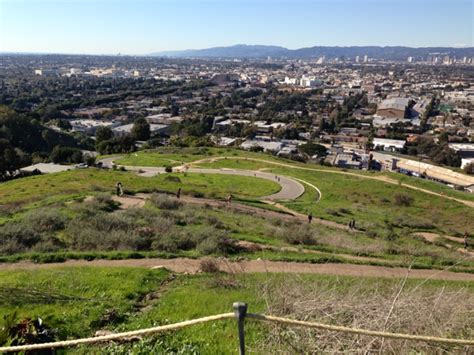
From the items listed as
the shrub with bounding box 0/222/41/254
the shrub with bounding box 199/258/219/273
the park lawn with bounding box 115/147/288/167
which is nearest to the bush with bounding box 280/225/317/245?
the shrub with bounding box 199/258/219/273

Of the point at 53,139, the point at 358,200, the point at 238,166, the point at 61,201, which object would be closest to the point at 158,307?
the point at 61,201

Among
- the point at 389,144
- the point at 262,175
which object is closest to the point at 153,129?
the point at 389,144

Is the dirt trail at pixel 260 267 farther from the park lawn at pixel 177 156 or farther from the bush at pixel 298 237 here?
the park lawn at pixel 177 156

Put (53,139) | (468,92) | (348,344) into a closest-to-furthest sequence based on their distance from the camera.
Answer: (348,344), (53,139), (468,92)

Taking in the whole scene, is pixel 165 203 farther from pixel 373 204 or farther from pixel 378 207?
pixel 373 204

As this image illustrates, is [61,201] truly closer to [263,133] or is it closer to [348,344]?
[348,344]

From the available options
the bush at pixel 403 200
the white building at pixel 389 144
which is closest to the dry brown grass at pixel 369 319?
the bush at pixel 403 200

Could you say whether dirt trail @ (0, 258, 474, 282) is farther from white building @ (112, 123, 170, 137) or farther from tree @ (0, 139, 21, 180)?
white building @ (112, 123, 170, 137)
